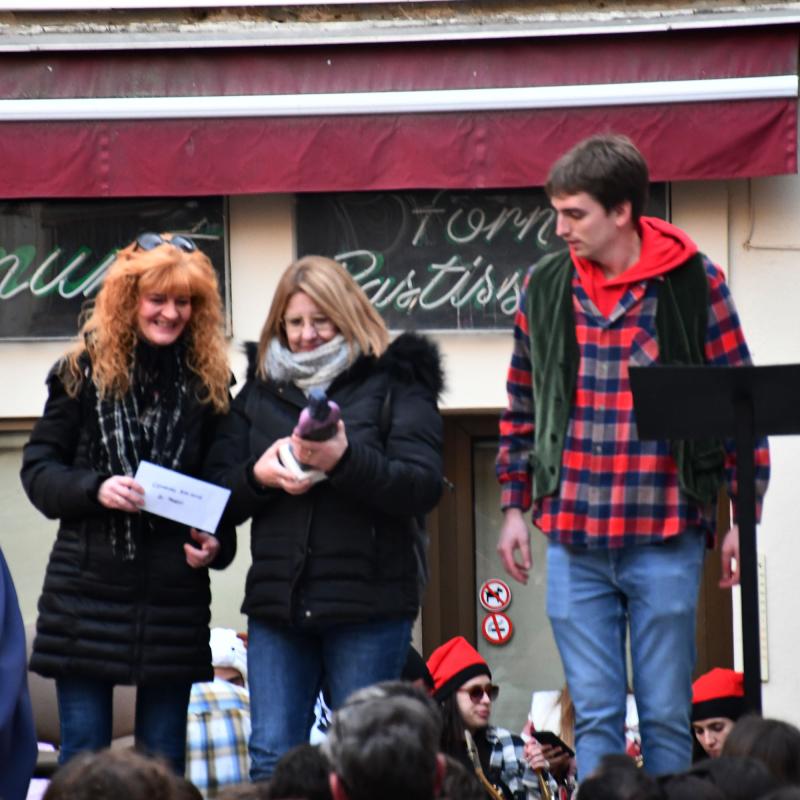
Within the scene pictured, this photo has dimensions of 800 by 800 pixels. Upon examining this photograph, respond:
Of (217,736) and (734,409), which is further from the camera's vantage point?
(217,736)

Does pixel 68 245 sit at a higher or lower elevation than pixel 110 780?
higher

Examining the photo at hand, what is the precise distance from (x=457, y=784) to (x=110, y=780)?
76 cm

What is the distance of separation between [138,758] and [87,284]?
5422 mm

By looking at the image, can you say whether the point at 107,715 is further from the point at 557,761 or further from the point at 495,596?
the point at 495,596

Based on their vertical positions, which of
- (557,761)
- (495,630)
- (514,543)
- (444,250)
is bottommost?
(557,761)

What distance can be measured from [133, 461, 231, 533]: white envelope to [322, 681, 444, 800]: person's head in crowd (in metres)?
1.69

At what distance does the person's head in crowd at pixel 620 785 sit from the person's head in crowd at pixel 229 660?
3926mm

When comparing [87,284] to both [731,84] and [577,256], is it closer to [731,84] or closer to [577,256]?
[731,84]

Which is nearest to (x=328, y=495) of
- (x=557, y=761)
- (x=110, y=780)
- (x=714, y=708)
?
(x=110, y=780)

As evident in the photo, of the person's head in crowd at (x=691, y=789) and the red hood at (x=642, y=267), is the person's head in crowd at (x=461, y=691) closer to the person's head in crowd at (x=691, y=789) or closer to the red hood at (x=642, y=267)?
the red hood at (x=642, y=267)

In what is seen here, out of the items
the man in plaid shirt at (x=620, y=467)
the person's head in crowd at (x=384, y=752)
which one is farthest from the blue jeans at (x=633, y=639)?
the person's head in crowd at (x=384, y=752)

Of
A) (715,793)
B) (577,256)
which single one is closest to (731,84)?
(577,256)

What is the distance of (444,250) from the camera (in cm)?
879

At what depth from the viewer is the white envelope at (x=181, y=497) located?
5.14m
